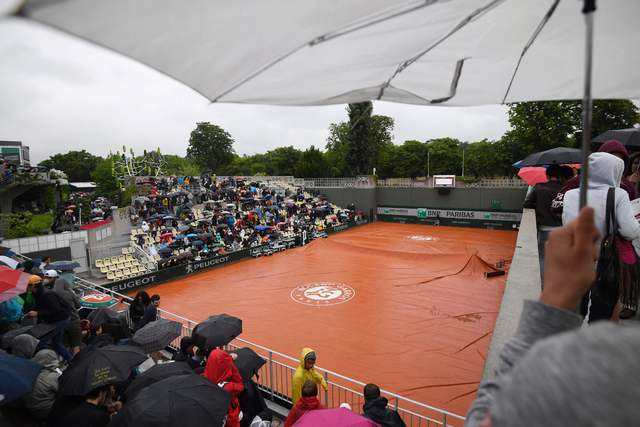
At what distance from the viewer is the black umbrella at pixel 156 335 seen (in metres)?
6.27

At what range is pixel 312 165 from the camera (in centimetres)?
5169

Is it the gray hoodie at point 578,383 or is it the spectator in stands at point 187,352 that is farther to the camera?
the spectator in stands at point 187,352

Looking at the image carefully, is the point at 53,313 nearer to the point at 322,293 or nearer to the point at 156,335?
the point at 156,335

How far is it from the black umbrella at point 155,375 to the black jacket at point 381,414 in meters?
2.21

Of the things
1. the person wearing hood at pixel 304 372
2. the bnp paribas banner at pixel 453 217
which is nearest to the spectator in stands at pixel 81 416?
the person wearing hood at pixel 304 372

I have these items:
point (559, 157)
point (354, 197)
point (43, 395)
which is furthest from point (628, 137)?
point (354, 197)

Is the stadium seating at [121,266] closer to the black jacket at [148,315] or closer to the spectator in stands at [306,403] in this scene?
the black jacket at [148,315]

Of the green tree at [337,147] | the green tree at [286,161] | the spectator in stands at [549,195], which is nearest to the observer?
the spectator in stands at [549,195]

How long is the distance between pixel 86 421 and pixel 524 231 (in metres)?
9.75

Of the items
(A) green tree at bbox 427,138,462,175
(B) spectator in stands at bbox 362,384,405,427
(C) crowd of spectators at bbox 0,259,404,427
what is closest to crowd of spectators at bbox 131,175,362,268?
(C) crowd of spectators at bbox 0,259,404,427

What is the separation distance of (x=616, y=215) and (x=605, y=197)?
14cm

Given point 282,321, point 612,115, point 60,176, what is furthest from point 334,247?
point 60,176

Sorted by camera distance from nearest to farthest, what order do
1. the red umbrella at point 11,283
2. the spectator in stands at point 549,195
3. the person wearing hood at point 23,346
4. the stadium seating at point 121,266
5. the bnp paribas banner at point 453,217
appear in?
the spectator in stands at point 549,195 < the person wearing hood at point 23,346 < the red umbrella at point 11,283 < the stadium seating at point 121,266 < the bnp paribas banner at point 453,217

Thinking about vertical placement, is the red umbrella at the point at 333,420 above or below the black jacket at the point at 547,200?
below
